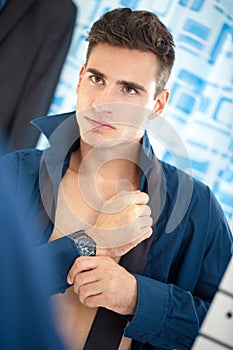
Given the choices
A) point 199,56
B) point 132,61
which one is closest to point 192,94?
point 199,56

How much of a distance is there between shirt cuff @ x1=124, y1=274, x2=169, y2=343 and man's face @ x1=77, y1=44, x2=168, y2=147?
12.1 inches

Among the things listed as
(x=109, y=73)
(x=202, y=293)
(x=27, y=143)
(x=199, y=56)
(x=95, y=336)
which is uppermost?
(x=199, y=56)

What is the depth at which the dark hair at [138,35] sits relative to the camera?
932 mm

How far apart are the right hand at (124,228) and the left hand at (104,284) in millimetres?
28

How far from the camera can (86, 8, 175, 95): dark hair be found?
0.93 meters

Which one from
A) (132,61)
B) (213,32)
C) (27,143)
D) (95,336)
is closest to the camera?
(95,336)

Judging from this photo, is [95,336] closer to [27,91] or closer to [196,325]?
[196,325]

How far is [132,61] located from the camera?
3.07ft

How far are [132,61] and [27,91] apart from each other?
0.38 m

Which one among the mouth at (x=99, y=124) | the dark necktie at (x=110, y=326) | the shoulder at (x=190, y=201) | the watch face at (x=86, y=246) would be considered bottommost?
the dark necktie at (x=110, y=326)

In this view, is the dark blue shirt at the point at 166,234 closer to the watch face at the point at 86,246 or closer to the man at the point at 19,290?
the watch face at the point at 86,246

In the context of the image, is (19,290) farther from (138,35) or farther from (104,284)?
(138,35)

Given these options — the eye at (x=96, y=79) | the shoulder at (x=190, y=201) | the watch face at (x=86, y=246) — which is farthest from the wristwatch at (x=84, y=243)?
the eye at (x=96, y=79)

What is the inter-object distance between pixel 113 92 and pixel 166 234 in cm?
30
